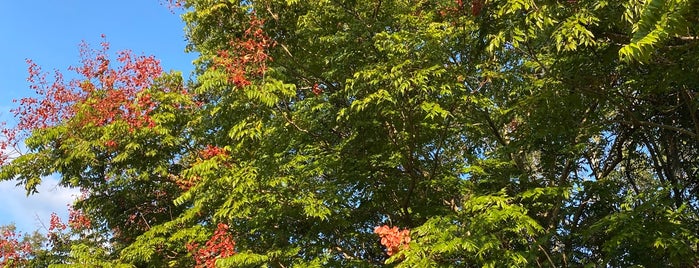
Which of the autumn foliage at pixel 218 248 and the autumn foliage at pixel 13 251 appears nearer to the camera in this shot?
the autumn foliage at pixel 218 248

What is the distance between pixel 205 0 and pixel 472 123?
4366mm

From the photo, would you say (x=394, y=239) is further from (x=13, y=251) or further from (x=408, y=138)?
(x=13, y=251)

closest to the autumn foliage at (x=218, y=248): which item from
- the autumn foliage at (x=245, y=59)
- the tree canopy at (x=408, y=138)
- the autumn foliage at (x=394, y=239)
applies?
the tree canopy at (x=408, y=138)

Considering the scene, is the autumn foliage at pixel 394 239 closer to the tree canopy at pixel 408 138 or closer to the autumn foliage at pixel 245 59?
the tree canopy at pixel 408 138

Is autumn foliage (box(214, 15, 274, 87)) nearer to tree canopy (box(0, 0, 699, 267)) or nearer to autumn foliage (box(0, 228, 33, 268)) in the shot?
tree canopy (box(0, 0, 699, 267))

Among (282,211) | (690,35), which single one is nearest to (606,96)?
(690,35)

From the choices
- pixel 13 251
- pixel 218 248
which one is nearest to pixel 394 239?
pixel 218 248

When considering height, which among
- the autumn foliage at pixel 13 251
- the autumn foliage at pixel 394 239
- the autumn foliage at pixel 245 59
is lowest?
the autumn foliage at pixel 394 239

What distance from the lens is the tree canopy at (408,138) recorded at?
19.3 ft

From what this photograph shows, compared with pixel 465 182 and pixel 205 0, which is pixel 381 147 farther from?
pixel 205 0

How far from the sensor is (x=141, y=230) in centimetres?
1177

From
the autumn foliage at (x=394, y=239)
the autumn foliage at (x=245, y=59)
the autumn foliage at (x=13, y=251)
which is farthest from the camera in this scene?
the autumn foliage at (x=13, y=251)

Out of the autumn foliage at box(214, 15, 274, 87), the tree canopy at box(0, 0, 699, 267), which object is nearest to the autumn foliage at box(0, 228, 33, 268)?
the tree canopy at box(0, 0, 699, 267)

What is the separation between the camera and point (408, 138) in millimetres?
7297
